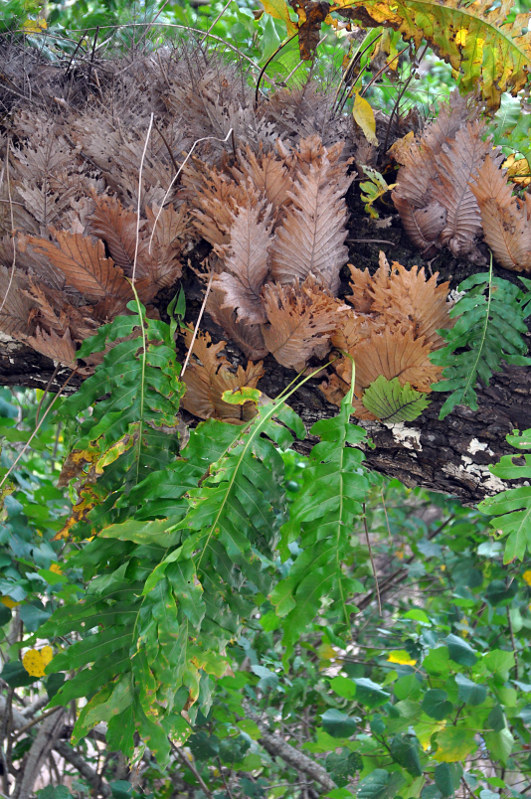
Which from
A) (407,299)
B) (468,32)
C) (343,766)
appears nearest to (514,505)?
(407,299)

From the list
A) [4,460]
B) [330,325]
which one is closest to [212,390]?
[330,325]

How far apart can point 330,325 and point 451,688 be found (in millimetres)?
969

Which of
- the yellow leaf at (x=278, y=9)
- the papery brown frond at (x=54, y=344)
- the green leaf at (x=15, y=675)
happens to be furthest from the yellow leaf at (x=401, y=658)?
the yellow leaf at (x=278, y=9)

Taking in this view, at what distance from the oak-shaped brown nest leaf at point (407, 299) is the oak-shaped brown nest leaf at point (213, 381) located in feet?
0.60

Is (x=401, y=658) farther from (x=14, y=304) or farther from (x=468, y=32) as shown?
Answer: (x=468, y=32)

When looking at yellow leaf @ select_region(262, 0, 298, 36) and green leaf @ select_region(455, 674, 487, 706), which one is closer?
yellow leaf @ select_region(262, 0, 298, 36)

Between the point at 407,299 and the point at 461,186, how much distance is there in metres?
0.18

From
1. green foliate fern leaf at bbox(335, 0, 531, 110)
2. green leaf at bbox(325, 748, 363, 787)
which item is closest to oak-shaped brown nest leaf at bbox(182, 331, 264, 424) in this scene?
green foliate fern leaf at bbox(335, 0, 531, 110)

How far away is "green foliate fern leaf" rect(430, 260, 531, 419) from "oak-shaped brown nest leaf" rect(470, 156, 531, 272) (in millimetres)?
58

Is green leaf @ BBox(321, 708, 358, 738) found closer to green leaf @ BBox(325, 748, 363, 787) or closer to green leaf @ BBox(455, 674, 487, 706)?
green leaf @ BBox(325, 748, 363, 787)

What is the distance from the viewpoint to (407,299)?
30.0 inches

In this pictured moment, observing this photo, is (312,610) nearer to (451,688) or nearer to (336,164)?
(336,164)

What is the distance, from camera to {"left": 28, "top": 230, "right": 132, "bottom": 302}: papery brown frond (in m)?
0.77

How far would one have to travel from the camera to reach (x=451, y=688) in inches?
51.4
